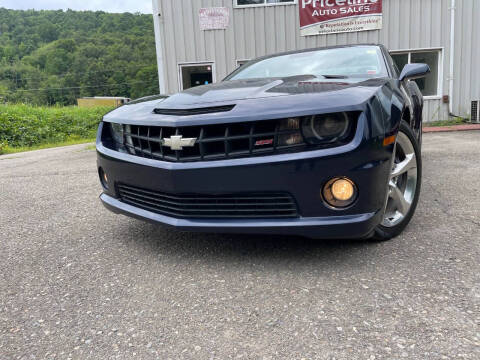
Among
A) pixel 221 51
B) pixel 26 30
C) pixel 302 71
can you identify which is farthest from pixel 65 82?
pixel 302 71

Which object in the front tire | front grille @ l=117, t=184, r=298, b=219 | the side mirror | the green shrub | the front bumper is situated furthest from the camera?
the green shrub

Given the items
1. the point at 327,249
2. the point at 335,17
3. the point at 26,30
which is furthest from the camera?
the point at 26,30

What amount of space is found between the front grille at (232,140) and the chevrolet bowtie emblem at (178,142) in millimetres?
21

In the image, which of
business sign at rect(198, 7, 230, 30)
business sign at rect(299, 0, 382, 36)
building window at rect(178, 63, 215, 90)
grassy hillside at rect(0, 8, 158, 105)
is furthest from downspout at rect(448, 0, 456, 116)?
grassy hillside at rect(0, 8, 158, 105)

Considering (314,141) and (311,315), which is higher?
(314,141)

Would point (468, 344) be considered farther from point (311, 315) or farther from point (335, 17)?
point (335, 17)

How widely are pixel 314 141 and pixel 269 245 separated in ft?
2.55

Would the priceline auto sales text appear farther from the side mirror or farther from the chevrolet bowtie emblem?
the chevrolet bowtie emblem

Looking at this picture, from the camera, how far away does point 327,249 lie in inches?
91.3

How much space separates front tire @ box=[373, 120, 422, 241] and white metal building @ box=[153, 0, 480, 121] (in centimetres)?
827

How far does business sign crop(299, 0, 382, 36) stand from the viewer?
9.97 metres

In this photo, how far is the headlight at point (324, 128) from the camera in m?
1.92

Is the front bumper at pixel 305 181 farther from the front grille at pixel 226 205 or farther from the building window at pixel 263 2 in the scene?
the building window at pixel 263 2

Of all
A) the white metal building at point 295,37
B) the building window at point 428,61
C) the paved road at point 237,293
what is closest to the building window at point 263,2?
the white metal building at point 295,37
